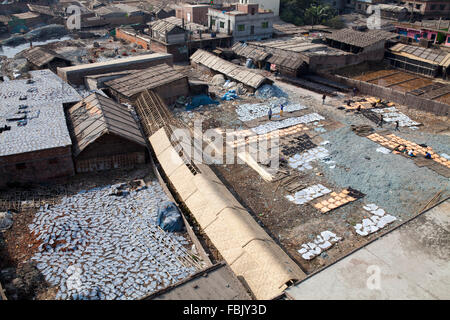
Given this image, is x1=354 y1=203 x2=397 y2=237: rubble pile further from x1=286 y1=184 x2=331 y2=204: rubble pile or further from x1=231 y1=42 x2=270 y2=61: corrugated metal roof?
x1=231 y1=42 x2=270 y2=61: corrugated metal roof

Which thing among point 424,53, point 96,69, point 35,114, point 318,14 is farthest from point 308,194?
point 318,14

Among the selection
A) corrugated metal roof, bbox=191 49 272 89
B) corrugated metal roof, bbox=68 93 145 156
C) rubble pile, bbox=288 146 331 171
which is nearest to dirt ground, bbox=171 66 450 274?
rubble pile, bbox=288 146 331 171

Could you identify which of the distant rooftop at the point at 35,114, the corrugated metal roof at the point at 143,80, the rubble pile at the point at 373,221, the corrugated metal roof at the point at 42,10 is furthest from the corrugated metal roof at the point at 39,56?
the rubble pile at the point at 373,221

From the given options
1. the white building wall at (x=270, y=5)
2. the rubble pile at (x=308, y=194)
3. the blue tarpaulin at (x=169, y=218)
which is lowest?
the rubble pile at (x=308, y=194)

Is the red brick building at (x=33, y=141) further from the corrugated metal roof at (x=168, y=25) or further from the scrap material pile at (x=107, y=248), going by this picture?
the corrugated metal roof at (x=168, y=25)

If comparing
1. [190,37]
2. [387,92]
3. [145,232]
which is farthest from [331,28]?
[145,232]
